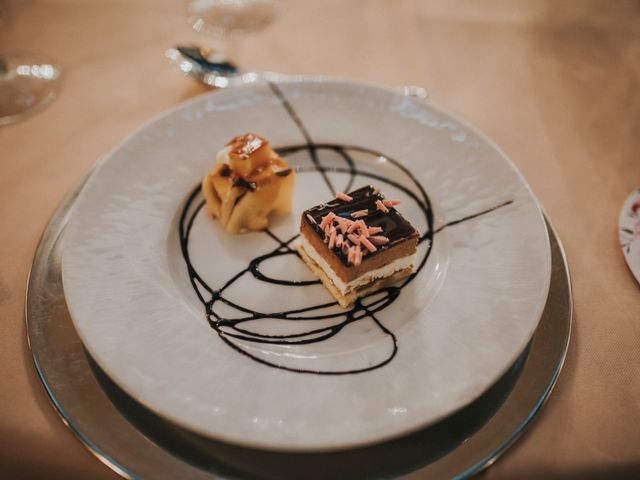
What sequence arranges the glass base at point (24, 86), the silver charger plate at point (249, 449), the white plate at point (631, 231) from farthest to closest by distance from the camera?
1. the glass base at point (24, 86)
2. the white plate at point (631, 231)
3. the silver charger plate at point (249, 449)

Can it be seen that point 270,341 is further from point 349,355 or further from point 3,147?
point 3,147

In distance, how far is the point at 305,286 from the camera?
133 cm

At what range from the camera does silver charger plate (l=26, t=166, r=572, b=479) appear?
936 mm

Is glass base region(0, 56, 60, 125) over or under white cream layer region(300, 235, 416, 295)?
over

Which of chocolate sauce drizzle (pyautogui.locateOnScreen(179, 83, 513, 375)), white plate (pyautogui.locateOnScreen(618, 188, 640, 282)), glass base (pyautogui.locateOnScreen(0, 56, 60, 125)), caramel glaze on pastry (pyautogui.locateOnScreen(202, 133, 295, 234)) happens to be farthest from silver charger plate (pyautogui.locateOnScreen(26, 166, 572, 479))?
glass base (pyautogui.locateOnScreen(0, 56, 60, 125))

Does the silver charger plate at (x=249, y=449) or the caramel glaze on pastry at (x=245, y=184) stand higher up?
the caramel glaze on pastry at (x=245, y=184)

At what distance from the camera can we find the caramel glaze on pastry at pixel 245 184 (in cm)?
139

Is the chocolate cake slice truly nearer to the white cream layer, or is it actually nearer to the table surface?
the white cream layer

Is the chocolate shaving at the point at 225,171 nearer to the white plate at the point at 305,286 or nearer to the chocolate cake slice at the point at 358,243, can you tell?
the white plate at the point at 305,286

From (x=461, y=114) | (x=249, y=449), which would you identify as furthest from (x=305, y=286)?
(x=461, y=114)

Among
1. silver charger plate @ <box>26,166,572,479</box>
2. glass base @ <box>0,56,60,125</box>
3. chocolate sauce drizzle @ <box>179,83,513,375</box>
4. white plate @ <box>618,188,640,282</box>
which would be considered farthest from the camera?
glass base @ <box>0,56,60,125</box>

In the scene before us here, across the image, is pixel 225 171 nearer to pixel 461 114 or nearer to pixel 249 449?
pixel 249 449

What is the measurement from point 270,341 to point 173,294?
261mm

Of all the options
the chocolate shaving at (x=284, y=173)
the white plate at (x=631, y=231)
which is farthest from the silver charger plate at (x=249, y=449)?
the chocolate shaving at (x=284, y=173)
